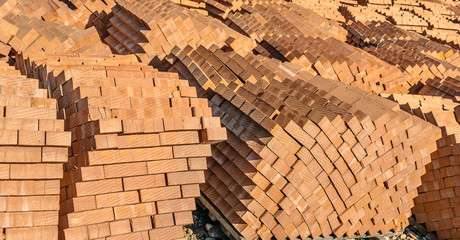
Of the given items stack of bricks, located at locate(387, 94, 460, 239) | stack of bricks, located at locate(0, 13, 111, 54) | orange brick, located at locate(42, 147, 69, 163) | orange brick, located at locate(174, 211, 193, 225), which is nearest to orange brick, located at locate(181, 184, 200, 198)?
orange brick, located at locate(174, 211, 193, 225)

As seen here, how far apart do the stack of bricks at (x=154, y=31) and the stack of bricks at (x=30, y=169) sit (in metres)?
2.60

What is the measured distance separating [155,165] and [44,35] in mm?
3458

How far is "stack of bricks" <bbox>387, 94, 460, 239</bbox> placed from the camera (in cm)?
664

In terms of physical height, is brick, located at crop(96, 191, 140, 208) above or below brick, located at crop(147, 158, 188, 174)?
below

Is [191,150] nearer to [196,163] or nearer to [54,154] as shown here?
[196,163]

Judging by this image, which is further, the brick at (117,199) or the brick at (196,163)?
the brick at (196,163)

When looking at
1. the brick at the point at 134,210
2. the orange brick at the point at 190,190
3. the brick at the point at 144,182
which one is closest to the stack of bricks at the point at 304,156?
the orange brick at the point at 190,190

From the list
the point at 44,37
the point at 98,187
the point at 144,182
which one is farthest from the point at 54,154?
the point at 44,37

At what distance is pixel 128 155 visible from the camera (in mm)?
4625

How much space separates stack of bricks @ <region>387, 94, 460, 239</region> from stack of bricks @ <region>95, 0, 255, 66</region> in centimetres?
324

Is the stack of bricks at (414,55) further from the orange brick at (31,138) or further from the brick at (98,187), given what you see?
the orange brick at (31,138)

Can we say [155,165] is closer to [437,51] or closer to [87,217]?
[87,217]

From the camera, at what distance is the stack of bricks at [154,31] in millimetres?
6875

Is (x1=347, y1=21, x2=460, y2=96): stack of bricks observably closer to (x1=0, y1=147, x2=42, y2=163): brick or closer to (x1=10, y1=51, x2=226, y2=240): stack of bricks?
(x1=10, y1=51, x2=226, y2=240): stack of bricks
